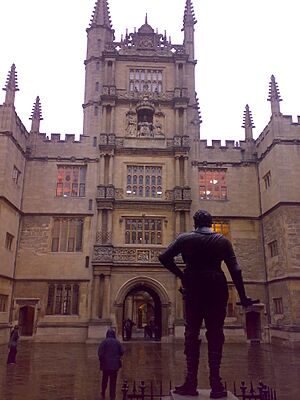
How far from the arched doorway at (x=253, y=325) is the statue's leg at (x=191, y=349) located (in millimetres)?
20443

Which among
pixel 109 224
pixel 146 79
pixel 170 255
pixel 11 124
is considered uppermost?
pixel 146 79

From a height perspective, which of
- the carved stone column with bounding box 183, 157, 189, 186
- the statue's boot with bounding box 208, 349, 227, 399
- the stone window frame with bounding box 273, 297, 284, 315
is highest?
the carved stone column with bounding box 183, 157, 189, 186

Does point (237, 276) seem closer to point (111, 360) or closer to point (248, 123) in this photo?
point (111, 360)

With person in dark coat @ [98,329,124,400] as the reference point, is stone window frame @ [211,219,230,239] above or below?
above

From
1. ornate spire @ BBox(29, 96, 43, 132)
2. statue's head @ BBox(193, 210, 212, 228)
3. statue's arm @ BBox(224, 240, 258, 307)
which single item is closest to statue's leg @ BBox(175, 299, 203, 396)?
statue's arm @ BBox(224, 240, 258, 307)

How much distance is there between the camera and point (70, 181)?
2734 centimetres

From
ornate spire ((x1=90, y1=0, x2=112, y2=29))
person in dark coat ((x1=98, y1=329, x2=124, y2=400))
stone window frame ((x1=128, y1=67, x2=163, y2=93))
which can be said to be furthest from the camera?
ornate spire ((x1=90, y1=0, x2=112, y2=29))

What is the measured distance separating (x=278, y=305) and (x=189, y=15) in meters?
25.0

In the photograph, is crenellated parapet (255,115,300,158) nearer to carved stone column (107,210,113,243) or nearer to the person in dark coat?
carved stone column (107,210,113,243)

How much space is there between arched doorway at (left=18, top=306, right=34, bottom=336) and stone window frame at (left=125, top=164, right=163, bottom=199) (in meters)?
10.1

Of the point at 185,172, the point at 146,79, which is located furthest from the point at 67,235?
the point at 146,79

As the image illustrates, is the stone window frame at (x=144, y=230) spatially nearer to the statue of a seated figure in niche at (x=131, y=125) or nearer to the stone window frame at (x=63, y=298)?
the stone window frame at (x=63, y=298)

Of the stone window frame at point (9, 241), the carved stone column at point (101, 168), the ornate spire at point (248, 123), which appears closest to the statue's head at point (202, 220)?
the stone window frame at point (9, 241)

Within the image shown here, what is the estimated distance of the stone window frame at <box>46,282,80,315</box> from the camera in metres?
24.8
